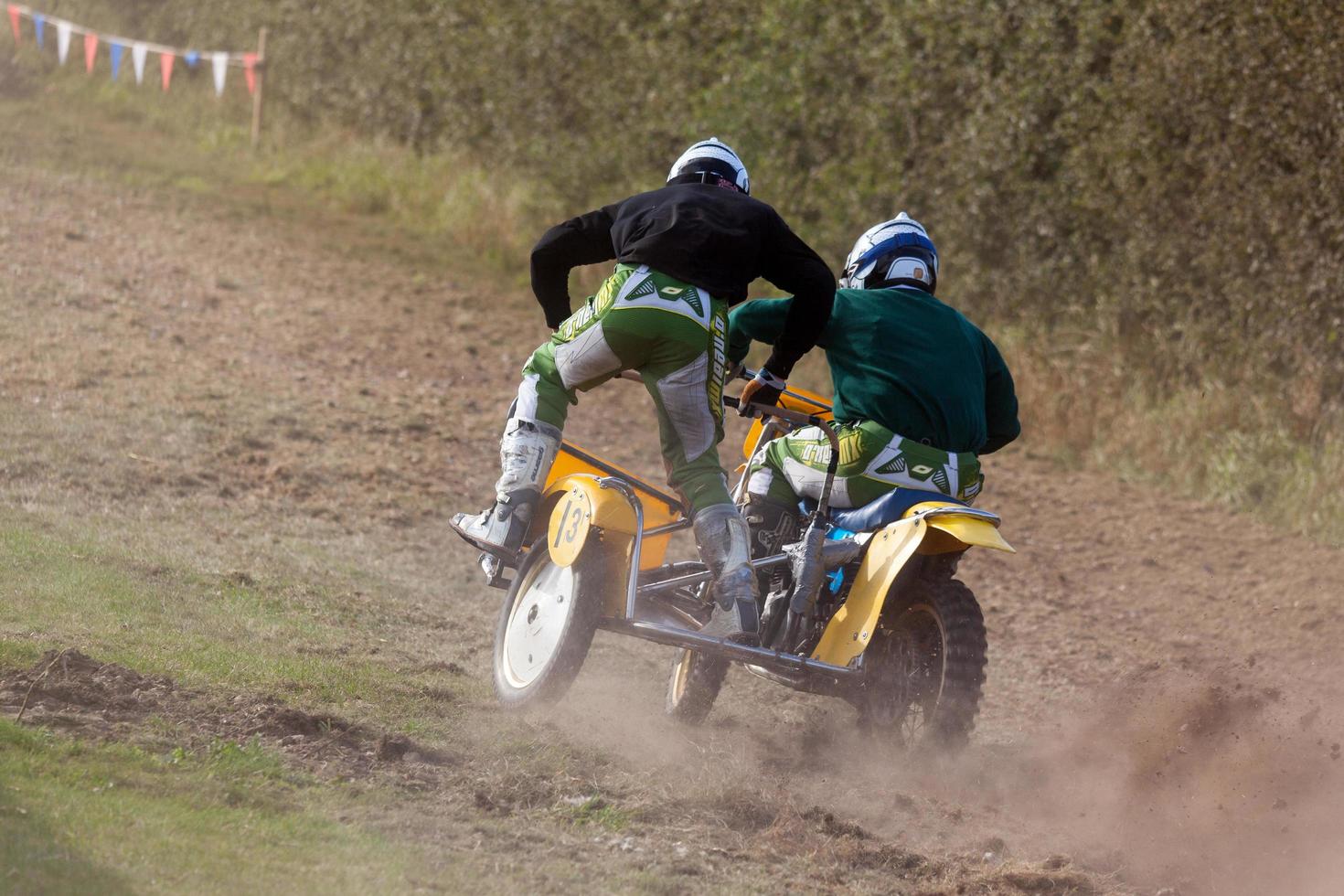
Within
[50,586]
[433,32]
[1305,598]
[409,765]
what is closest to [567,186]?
[433,32]

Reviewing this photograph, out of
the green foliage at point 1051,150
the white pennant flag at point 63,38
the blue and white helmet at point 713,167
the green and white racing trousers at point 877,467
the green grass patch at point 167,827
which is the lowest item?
the green grass patch at point 167,827

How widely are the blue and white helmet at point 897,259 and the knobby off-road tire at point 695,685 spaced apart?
5.50ft

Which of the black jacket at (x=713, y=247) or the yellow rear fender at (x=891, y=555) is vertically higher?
the black jacket at (x=713, y=247)

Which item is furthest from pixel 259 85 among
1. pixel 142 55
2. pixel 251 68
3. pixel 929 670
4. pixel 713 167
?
pixel 929 670

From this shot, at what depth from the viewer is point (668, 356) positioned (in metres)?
5.65

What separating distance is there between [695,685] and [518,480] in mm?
1152

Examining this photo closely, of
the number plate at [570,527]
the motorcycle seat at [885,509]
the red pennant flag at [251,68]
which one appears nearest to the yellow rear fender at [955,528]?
the motorcycle seat at [885,509]

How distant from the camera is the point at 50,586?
21.2 ft

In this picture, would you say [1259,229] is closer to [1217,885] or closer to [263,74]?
[1217,885]

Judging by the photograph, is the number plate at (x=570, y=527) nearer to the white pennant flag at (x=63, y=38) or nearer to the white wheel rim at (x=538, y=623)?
the white wheel rim at (x=538, y=623)

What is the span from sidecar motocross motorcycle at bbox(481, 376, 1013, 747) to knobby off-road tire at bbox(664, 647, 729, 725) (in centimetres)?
1

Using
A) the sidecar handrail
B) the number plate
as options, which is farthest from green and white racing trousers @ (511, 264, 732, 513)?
the number plate

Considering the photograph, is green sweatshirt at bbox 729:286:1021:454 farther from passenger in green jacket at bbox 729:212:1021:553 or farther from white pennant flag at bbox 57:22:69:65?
white pennant flag at bbox 57:22:69:65

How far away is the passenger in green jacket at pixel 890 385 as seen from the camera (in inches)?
237
